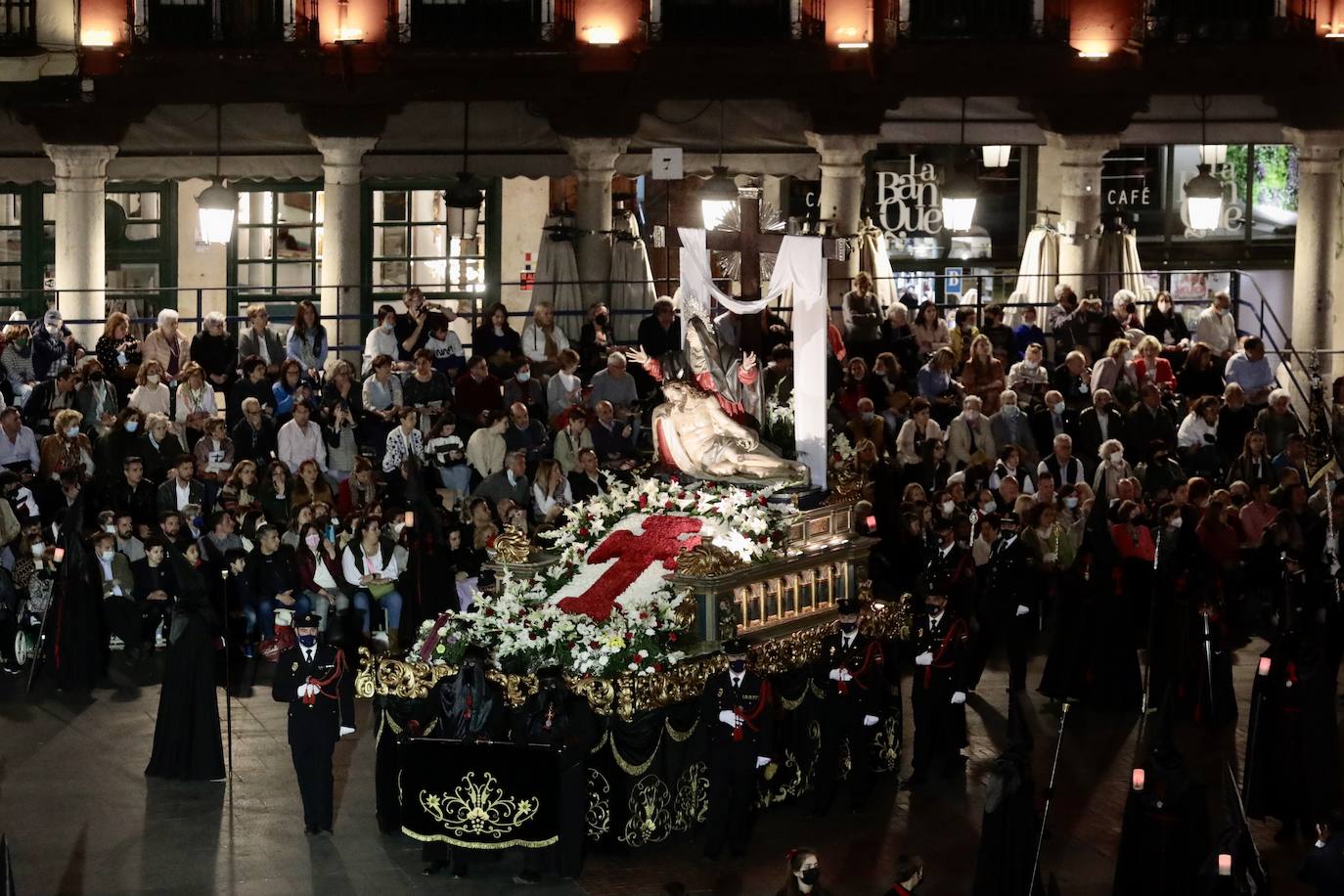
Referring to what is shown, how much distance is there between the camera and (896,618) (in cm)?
1972

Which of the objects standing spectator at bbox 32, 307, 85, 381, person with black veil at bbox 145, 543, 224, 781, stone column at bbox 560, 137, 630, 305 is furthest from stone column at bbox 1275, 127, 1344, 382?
person with black veil at bbox 145, 543, 224, 781

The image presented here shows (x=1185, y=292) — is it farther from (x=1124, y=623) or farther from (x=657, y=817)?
(x=657, y=817)

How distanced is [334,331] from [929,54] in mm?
7173

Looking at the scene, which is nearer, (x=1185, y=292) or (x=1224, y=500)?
(x=1224, y=500)

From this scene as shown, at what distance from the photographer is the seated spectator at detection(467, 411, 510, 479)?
24297 millimetres

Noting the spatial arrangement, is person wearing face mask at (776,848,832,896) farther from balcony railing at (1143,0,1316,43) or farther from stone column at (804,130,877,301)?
balcony railing at (1143,0,1316,43)

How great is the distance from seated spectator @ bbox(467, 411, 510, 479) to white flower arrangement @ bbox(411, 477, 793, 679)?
4.04 metres

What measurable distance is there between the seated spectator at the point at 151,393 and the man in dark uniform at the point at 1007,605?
7.93 meters

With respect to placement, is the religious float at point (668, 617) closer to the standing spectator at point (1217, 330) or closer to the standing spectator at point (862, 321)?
the standing spectator at point (862, 321)

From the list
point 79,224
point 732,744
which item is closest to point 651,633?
point 732,744

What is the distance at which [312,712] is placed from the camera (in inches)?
710

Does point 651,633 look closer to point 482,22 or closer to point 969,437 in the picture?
point 969,437

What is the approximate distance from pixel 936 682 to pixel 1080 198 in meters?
11.9

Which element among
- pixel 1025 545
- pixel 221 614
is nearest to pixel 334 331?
pixel 221 614
